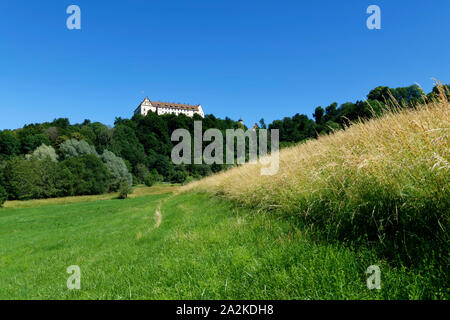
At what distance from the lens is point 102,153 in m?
55.7

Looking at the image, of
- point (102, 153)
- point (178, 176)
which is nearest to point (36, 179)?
point (102, 153)

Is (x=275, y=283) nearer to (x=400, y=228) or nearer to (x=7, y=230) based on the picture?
(x=400, y=228)

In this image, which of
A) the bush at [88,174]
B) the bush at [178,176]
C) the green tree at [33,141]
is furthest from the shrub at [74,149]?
the bush at [178,176]

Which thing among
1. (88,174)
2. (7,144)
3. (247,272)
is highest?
(7,144)

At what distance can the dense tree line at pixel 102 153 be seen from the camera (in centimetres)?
3161

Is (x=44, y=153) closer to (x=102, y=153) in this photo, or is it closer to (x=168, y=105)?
(x=102, y=153)

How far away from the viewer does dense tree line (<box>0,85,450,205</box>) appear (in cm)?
3161

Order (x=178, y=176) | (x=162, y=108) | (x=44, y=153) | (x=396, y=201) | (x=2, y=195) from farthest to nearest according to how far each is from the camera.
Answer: (x=162, y=108)
(x=178, y=176)
(x=44, y=153)
(x=2, y=195)
(x=396, y=201)

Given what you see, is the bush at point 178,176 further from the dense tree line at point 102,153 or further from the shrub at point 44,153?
the shrub at point 44,153

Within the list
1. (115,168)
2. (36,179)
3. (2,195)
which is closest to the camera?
(2,195)

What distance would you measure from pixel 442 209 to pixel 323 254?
1.18 metres

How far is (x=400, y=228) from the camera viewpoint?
228 cm

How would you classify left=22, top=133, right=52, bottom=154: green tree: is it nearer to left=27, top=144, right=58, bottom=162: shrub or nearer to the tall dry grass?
left=27, top=144, right=58, bottom=162: shrub
